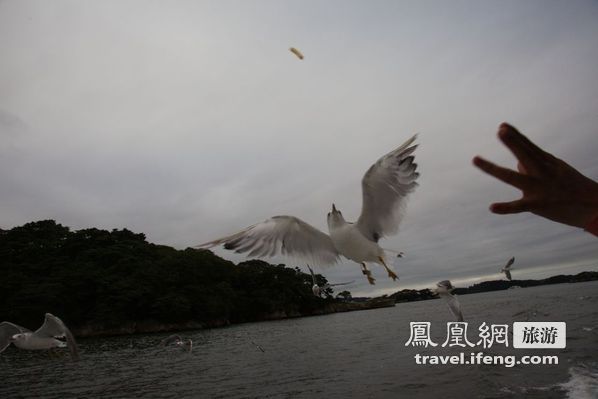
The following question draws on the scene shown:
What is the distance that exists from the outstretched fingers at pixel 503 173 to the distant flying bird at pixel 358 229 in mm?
4498

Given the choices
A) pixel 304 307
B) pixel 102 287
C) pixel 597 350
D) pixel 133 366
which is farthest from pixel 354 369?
pixel 304 307

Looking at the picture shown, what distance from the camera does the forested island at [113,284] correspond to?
45.8 meters

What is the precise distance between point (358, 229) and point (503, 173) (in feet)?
18.2

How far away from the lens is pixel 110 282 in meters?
50.1

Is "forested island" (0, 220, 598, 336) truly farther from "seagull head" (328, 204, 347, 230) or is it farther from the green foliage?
"seagull head" (328, 204, 347, 230)

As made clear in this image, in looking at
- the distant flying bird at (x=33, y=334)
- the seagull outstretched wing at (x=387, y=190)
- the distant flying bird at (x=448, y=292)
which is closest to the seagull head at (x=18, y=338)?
the distant flying bird at (x=33, y=334)

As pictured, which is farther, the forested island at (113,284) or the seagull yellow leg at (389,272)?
the forested island at (113,284)

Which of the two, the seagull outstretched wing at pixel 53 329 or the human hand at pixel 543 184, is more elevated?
the human hand at pixel 543 184

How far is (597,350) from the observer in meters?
13.6

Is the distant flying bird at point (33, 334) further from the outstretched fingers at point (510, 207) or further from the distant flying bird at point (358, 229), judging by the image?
the outstretched fingers at point (510, 207)

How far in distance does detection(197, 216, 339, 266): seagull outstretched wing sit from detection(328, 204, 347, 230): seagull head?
0.39 metres

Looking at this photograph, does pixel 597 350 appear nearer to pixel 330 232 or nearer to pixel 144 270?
pixel 330 232

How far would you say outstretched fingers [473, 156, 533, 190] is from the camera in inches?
52.6

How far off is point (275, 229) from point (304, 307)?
7749 cm
